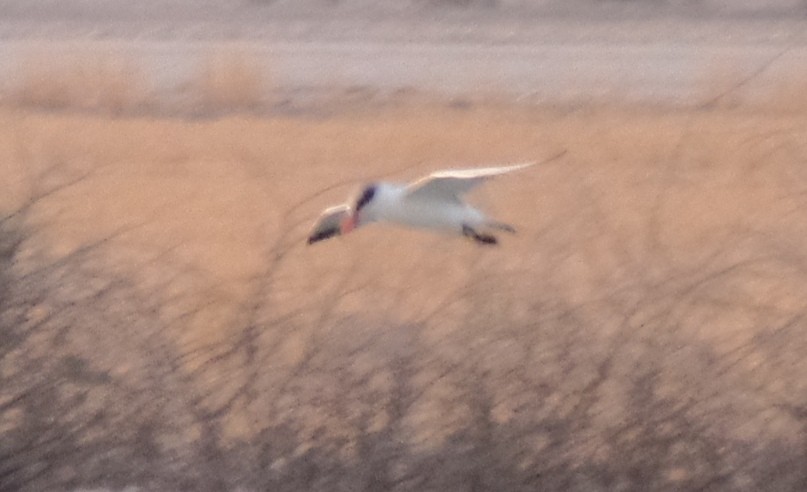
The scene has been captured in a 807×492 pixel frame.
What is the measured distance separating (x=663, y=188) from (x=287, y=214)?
1034mm

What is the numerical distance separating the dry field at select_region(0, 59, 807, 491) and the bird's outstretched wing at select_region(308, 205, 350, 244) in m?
0.60

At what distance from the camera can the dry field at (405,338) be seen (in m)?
3.36

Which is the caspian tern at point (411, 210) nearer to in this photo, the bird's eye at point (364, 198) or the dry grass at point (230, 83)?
the bird's eye at point (364, 198)

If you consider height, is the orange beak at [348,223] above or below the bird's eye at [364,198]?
below

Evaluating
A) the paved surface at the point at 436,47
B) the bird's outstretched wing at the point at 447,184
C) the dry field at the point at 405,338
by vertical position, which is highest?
the bird's outstretched wing at the point at 447,184

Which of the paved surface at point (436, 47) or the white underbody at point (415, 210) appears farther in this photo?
the paved surface at point (436, 47)

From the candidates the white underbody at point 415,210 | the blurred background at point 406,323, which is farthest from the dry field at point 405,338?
the white underbody at point 415,210

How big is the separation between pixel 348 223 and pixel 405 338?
2.38ft

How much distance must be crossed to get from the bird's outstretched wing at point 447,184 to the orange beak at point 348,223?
13 cm

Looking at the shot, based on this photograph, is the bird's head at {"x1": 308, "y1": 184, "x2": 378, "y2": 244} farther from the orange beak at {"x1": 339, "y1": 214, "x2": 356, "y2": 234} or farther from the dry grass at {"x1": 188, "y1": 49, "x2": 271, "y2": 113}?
the dry grass at {"x1": 188, "y1": 49, "x2": 271, "y2": 113}

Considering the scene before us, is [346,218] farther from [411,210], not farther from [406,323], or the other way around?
[406,323]

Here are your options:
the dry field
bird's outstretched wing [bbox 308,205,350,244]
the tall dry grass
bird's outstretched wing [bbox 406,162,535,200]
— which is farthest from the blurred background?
bird's outstretched wing [bbox 406,162,535,200]

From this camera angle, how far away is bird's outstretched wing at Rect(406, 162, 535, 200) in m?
2.59

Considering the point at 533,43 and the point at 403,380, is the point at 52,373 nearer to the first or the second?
the point at 403,380
